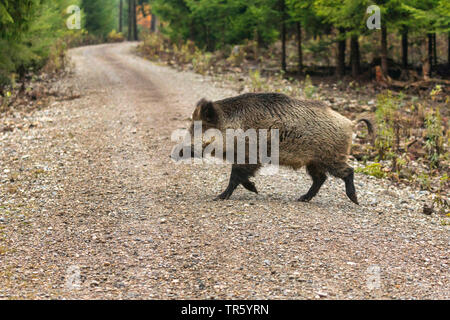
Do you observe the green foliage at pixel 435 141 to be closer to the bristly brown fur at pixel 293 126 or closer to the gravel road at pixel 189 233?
the gravel road at pixel 189 233

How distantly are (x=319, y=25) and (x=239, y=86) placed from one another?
4.13 metres

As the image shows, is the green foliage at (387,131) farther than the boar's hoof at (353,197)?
Yes

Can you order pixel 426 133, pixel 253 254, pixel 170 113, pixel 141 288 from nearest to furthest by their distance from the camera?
pixel 141 288 → pixel 253 254 → pixel 426 133 → pixel 170 113

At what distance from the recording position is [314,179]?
645 cm

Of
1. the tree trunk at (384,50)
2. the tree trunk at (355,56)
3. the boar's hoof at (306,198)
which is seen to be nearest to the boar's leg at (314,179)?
the boar's hoof at (306,198)

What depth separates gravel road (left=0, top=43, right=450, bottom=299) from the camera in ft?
13.1

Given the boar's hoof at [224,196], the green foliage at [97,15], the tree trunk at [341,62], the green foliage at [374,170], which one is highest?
the green foliage at [97,15]

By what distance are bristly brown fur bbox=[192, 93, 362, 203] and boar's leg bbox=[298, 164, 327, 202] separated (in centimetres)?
2

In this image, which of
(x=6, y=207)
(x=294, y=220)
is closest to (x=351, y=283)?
(x=294, y=220)

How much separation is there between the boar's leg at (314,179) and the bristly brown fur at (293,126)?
0.08 ft

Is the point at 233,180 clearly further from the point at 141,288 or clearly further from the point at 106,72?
the point at 106,72

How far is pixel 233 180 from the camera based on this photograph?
20.6 feet

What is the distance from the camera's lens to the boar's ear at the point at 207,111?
19.8 feet
